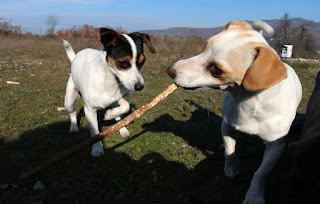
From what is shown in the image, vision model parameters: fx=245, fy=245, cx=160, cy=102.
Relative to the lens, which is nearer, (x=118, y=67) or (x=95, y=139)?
(x=95, y=139)

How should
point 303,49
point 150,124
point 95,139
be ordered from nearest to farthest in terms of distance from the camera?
1. point 95,139
2. point 150,124
3. point 303,49

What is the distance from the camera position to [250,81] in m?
2.43

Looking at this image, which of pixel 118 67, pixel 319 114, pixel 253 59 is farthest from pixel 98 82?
pixel 319 114

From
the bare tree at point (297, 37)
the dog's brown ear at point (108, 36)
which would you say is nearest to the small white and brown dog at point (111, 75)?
the dog's brown ear at point (108, 36)

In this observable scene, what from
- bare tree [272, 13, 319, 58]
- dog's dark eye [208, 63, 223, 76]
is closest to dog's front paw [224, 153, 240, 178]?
dog's dark eye [208, 63, 223, 76]

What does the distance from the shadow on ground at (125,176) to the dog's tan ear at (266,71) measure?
1.05 m

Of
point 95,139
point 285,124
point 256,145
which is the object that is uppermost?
point 285,124

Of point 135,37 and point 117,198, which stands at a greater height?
point 135,37

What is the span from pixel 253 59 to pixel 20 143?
14.2 ft

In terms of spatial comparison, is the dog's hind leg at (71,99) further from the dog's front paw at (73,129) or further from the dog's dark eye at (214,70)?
the dog's dark eye at (214,70)

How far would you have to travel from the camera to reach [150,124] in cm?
575

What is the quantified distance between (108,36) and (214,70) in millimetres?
2199

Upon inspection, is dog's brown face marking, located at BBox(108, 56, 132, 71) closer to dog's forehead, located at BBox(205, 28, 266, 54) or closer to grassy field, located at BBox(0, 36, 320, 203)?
grassy field, located at BBox(0, 36, 320, 203)

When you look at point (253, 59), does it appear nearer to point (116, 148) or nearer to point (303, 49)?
point (116, 148)
